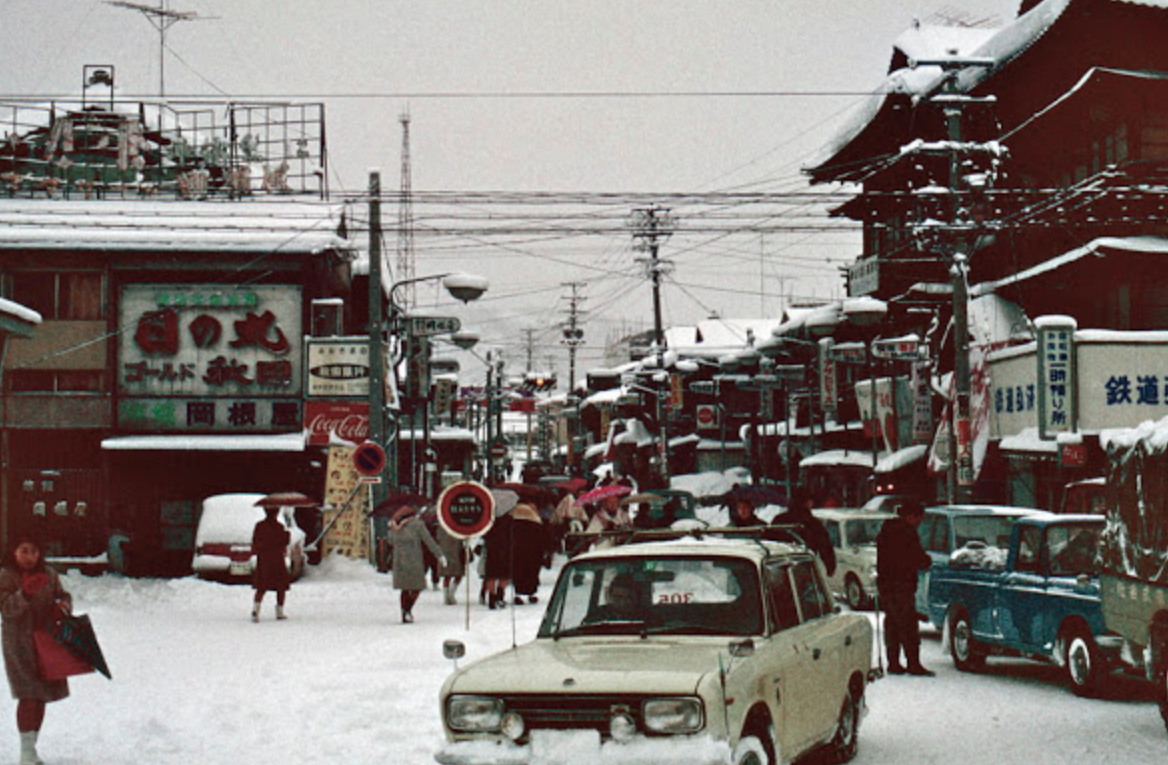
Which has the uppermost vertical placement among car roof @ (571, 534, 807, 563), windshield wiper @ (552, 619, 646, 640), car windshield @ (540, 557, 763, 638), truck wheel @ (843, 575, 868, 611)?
car roof @ (571, 534, 807, 563)

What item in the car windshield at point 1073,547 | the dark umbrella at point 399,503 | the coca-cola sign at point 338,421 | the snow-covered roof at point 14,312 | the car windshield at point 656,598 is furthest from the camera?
the coca-cola sign at point 338,421

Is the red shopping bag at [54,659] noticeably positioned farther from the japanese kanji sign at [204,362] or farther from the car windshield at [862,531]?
the japanese kanji sign at [204,362]

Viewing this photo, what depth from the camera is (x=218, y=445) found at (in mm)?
35500

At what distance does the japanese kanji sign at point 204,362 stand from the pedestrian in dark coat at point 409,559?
15807 millimetres

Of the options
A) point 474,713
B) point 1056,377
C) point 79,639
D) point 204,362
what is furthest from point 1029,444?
point 474,713

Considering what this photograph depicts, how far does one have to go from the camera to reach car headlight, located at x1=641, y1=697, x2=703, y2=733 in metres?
7.45

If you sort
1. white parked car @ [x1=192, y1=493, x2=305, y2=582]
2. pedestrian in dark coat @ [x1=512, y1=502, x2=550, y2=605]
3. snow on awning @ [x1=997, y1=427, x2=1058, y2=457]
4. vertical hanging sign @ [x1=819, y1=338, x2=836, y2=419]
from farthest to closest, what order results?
vertical hanging sign @ [x1=819, y1=338, x2=836, y2=419] < white parked car @ [x1=192, y1=493, x2=305, y2=582] < snow on awning @ [x1=997, y1=427, x2=1058, y2=457] < pedestrian in dark coat @ [x1=512, y1=502, x2=550, y2=605]

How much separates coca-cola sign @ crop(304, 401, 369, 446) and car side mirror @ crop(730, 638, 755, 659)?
80.4ft

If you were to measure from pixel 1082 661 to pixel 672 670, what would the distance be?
7.11m

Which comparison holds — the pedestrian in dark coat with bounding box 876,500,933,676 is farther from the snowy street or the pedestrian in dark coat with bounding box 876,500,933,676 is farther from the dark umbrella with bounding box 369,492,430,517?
the dark umbrella with bounding box 369,492,430,517

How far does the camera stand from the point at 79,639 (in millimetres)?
10000

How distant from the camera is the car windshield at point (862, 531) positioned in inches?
954

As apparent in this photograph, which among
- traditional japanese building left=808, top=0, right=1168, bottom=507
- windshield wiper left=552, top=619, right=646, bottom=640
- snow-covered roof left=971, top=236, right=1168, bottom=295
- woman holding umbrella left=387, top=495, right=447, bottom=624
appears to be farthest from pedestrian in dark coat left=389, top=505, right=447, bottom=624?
snow-covered roof left=971, top=236, right=1168, bottom=295

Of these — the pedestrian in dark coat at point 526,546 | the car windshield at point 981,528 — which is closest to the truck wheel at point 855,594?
the car windshield at point 981,528
